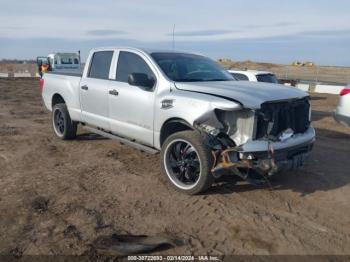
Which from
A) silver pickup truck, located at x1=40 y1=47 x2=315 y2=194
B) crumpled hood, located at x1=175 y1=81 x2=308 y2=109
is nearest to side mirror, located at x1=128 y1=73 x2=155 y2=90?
silver pickup truck, located at x1=40 y1=47 x2=315 y2=194

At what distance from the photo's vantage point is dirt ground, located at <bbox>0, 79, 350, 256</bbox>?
3.99 metres

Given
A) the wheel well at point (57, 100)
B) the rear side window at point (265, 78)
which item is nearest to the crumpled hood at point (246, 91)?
the wheel well at point (57, 100)

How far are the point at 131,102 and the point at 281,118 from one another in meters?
2.27

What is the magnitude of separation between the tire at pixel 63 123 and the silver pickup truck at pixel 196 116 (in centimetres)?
118

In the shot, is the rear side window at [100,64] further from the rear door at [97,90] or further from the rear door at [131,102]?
the rear door at [131,102]

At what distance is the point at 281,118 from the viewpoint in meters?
5.20

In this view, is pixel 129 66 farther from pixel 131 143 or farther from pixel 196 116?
pixel 196 116

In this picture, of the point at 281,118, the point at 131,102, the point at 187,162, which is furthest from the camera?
the point at 131,102

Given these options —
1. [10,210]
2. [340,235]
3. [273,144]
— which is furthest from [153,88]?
[340,235]

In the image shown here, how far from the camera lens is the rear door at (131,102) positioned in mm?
5945

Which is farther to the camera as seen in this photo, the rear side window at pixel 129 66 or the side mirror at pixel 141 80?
the rear side window at pixel 129 66

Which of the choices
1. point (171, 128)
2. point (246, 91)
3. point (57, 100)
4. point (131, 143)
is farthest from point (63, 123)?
point (246, 91)

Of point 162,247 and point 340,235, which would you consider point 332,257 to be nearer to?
point 340,235

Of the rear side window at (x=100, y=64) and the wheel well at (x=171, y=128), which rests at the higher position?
the rear side window at (x=100, y=64)
